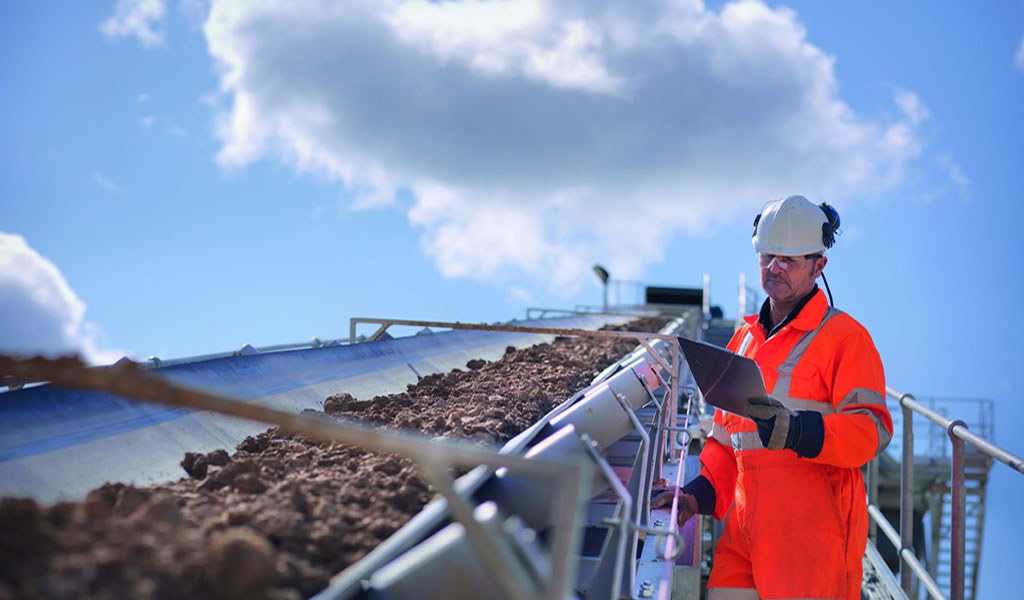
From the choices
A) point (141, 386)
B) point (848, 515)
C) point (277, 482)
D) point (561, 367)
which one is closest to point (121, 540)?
point (141, 386)

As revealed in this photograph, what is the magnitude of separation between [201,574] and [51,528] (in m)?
0.27

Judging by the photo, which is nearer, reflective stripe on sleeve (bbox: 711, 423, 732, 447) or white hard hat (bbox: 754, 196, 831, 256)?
white hard hat (bbox: 754, 196, 831, 256)

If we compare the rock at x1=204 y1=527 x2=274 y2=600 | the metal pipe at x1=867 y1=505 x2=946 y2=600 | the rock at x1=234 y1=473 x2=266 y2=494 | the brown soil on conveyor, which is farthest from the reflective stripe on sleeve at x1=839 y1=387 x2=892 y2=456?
the rock at x1=204 y1=527 x2=274 y2=600

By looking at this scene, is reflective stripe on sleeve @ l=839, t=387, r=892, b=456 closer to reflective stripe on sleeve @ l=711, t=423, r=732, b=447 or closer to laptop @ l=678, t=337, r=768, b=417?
laptop @ l=678, t=337, r=768, b=417

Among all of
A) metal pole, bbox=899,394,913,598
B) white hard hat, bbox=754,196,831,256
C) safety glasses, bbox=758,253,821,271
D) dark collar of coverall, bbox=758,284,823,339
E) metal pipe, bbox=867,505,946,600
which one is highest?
white hard hat, bbox=754,196,831,256

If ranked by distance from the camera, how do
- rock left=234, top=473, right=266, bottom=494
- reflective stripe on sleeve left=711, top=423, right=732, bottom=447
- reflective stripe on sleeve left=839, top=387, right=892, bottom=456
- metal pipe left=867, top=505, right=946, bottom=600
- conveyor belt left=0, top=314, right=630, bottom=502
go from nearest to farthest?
rock left=234, top=473, right=266, bottom=494, conveyor belt left=0, top=314, right=630, bottom=502, reflective stripe on sleeve left=839, top=387, right=892, bottom=456, reflective stripe on sleeve left=711, top=423, right=732, bottom=447, metal pipe left=867, top=505, right=946, bottom=600

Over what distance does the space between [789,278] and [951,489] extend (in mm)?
1258

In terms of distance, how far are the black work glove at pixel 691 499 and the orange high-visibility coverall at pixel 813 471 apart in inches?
6.7

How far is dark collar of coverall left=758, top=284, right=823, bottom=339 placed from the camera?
10.5ft

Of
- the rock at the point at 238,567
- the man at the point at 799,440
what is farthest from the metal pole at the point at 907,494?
the rock at the point at 238,567

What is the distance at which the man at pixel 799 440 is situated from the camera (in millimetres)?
2843

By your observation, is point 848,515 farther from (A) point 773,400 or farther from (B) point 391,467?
(B) point 391,467

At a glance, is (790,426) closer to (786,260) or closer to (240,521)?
(786,260)

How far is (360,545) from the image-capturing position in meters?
1.91
